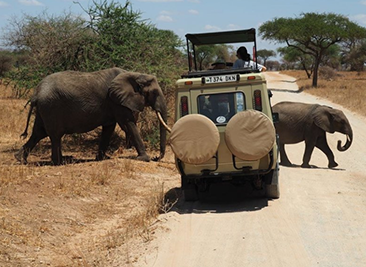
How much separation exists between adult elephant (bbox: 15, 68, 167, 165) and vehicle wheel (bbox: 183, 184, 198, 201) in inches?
156

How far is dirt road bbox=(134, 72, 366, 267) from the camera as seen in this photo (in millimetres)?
6727

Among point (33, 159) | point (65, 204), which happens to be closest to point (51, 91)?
point (33, 159)

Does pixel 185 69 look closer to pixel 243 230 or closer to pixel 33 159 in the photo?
pixel 33 159

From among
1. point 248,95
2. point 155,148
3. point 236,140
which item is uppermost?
point 248,95

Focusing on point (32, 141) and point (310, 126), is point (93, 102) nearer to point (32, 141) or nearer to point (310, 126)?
point (32, 141)

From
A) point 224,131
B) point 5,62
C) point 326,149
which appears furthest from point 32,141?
point 5,62

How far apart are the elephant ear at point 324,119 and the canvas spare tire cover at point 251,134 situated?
267 inches

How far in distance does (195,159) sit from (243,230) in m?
1.44

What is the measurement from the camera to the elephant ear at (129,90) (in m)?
13.7

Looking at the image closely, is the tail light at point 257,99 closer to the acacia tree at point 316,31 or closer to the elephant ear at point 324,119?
the elephant ear at point 324,119

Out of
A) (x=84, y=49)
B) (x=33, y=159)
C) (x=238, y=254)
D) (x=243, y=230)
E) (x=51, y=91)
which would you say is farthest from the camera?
(x=84, y=49)

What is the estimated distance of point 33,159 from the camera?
15305 millimetres

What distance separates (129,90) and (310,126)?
15.6ft

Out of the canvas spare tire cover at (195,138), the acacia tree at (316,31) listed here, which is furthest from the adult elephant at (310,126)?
the acacia tree at (316,31)
